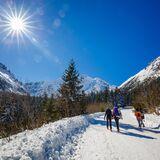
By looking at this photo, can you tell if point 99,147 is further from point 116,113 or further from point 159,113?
point 159,113

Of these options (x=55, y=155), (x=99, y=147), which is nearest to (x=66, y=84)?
(x=99, y=147)

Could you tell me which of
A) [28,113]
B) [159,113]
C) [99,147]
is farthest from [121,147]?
[159,113]

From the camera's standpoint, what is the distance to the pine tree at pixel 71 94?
155 feet

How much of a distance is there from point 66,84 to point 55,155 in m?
38.7

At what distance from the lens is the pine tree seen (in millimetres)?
47344

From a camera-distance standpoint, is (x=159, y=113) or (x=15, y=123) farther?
(x=159, y=113)

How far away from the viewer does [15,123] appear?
17.8m

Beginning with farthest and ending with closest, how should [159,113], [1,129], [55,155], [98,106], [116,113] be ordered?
1. [98,106]
2. [159,113]
3. [116,113]
4. [1,129]
5. [55,155]

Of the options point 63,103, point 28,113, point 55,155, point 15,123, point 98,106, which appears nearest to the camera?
point 55,155

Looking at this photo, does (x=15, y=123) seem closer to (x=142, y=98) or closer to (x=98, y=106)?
(x=142, y=98)

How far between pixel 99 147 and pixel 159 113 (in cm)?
1834

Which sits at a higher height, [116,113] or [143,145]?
[116,113]

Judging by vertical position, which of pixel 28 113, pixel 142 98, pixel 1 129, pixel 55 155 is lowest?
pixel 55 155

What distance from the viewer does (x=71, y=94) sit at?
4838 cm
